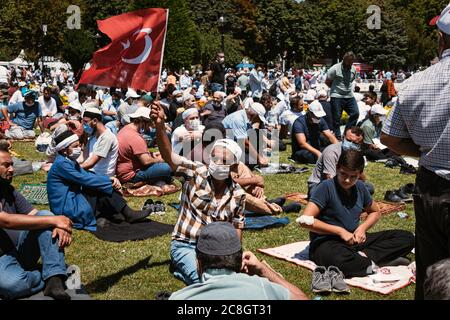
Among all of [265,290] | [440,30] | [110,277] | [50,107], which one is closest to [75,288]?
[110,277]

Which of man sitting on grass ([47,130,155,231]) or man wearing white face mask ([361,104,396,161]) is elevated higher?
man sitting on grass ([47,130,155,231])

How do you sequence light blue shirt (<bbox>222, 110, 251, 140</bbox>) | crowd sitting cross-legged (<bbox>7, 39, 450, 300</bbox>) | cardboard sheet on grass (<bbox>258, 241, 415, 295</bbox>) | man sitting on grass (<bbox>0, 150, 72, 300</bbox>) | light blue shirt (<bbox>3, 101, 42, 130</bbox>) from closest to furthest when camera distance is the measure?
crowd sitting cross-legged (<bbox>7, 39, 450, 300</bbox>)
man sitting on grass (<bbox>0, 150, 72, 300</bbox>)
cardboard sheet on grass (<bbox>258, 241, 415, 295</bbox>)
light blue shirt (<bbox>222, 110, 251, 140</bbox>)
light blue shirt (<bbox>3, 101, 42, 130</bbox>)

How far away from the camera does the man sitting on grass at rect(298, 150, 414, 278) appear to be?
218 inches

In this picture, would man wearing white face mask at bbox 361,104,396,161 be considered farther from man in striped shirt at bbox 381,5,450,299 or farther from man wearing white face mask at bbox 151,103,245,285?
man in striped shirt at bbox 381,5,450,299

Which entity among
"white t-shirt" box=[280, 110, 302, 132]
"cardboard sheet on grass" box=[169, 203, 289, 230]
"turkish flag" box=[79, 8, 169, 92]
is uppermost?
"turkish flag" box=[79, 8, 169, 92]

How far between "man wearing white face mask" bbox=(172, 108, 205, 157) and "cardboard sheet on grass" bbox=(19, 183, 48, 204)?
2.16 meters

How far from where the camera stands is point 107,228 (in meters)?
7.55

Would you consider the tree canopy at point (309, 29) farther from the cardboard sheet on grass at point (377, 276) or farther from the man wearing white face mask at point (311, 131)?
the cardboard sheet on grass at point (377, 276)

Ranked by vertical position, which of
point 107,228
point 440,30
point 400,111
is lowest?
point 107,228

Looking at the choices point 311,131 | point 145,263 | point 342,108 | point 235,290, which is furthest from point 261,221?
point 342,108

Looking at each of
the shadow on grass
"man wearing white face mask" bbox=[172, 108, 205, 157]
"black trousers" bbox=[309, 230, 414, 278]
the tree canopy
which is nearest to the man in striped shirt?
"black trousers" bbox=[309, 230, 414, 278]

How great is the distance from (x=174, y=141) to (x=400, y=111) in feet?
20.0

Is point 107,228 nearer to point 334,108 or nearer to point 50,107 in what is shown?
point 334,108

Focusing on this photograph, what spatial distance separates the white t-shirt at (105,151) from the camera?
8.56 meters
